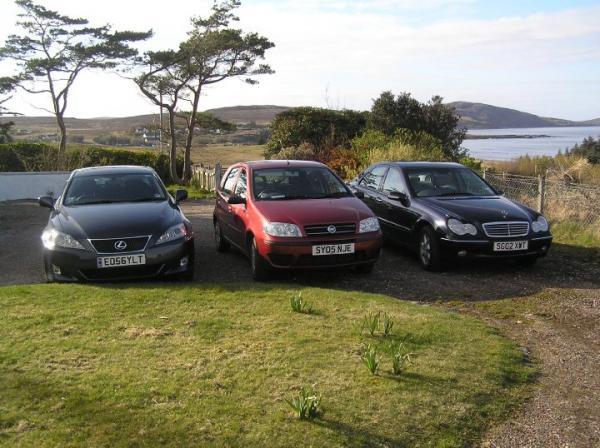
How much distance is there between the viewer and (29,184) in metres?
20.0

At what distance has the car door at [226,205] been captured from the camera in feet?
30.9

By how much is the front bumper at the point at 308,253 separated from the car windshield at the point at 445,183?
202 cm

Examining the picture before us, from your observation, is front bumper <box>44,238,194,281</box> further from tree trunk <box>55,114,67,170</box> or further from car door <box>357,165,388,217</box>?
tree trunk <box>55,114,67,170</box>

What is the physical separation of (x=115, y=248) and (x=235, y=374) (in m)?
3.34

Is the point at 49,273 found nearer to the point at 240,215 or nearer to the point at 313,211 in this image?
the point at 240,215

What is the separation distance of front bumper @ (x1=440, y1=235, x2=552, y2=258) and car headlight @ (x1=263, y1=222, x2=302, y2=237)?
2.12m

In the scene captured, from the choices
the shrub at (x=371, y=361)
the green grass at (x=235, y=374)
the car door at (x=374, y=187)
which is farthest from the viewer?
the car door at (x=374, y=187)

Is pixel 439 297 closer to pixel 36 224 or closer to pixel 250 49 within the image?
pixel 36 224

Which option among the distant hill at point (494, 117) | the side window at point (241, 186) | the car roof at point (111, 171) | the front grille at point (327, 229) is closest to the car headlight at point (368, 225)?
the front grille at point (327, 229)

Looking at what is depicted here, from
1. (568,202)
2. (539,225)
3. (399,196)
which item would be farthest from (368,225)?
(568,202)

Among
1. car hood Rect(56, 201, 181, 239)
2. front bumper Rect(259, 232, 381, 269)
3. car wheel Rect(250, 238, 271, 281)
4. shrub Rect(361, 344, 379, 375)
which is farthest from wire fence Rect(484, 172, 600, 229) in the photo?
shrub Rect(361, 344, 379, 375)

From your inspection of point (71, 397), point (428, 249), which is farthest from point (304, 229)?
point (71, 397)

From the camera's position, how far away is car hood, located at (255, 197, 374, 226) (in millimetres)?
7828

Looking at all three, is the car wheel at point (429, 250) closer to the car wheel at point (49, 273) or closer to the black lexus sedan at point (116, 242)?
the black lexus sedan at point (116, 242)
